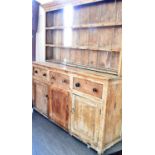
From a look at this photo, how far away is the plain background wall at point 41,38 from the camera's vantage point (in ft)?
10.4

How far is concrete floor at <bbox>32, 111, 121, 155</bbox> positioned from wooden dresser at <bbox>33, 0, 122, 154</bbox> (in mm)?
85

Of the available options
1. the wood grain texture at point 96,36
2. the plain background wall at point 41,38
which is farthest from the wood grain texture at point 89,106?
the plain background wall at point 41,38

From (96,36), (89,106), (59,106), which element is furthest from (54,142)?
(96,36)

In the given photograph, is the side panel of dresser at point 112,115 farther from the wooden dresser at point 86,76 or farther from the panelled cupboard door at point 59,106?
the panelled cupboard door at point 59,106

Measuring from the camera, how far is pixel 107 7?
85.9 inches

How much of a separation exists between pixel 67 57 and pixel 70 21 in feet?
1.79

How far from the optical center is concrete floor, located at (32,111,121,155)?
6.64 ft

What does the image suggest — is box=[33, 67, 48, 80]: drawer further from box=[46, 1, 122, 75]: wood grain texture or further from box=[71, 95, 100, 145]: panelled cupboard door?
box=[71, 95, 100, 145]: panelled cupboard door

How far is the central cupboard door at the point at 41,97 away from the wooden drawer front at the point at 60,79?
23 centimetres
